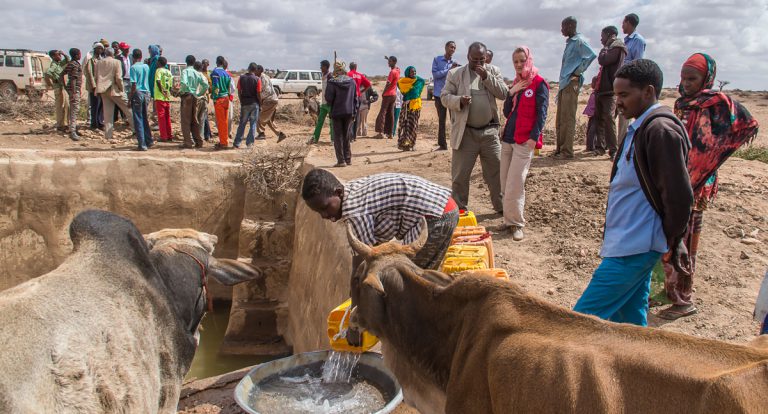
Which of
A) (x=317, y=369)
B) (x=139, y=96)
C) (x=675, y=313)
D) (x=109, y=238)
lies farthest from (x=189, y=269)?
(x=139, y=96)

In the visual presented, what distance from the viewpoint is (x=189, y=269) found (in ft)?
11.8

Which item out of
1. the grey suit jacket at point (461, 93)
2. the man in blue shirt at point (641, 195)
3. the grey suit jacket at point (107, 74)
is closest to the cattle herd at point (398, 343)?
the man in blue shirt at point (641, 195)

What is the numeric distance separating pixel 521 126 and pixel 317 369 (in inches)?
151

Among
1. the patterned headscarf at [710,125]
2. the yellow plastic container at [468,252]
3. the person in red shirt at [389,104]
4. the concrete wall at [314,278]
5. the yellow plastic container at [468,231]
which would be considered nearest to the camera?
the patterned headscarf at [710,125]

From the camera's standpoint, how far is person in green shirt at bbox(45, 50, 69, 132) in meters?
14.6

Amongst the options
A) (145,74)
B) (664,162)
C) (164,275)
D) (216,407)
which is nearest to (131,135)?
(145,74)

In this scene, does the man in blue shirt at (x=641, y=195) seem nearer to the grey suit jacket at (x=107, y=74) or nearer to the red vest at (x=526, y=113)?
the red vest at (x=526, y=113)

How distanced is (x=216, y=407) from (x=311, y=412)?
3.36 ft

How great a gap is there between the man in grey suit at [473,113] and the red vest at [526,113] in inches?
14.4

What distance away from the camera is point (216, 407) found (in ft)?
17.3

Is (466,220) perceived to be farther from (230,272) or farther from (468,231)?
(230,272)

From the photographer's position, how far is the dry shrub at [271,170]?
10.3m

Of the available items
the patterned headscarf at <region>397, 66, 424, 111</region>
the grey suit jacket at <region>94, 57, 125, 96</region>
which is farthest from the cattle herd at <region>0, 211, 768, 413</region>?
the grey suit jacket at <region>94, 57, 125, 96</region>

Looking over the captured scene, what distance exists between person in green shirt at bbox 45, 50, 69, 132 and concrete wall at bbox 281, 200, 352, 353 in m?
8.33
